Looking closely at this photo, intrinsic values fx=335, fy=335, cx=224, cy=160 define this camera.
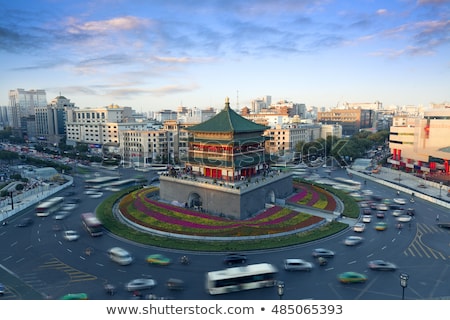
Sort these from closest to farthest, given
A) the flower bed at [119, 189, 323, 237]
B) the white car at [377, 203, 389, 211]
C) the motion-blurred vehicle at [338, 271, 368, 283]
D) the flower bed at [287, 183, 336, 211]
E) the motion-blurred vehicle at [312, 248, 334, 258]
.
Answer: the motion-blurred vehicle at [338, 271, 368, 283], the motion-blurred vehicle at [312, 248, 334, 258], the flower bed at [119, 189, 323, 237], the white car at [377, 203, 389, 211], the flower bed at [287, 183, 336, 211]

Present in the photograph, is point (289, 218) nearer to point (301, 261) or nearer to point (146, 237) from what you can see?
point (301, 261)

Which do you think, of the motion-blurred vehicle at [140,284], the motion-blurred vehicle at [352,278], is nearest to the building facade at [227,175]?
the motion-blurred vehicle at [352,278]

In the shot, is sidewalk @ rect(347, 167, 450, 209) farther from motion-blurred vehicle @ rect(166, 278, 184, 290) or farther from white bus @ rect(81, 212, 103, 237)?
white bus @ rect(81, 212, 103, 237)

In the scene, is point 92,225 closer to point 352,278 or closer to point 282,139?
point 352,278

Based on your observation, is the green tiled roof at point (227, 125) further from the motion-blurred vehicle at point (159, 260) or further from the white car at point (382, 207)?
the motion-blurred vehicle at point (159, 260)

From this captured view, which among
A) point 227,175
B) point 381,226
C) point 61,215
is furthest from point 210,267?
point 61,215

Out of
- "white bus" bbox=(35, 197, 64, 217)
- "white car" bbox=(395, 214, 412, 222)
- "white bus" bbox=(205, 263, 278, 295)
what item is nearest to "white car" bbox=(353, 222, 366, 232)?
"white car" bbox=(395, 214, 412, 222)
